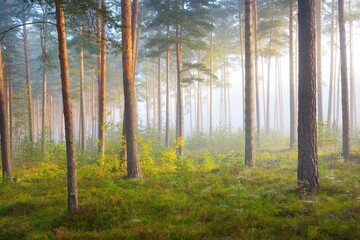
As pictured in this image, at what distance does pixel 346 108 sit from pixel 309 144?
6794mm

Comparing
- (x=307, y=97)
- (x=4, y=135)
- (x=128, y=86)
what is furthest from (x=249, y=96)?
(x=4, y=135)

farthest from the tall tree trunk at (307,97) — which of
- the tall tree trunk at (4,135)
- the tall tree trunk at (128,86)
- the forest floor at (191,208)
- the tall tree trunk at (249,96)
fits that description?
the tall tree trunk at (4,135)

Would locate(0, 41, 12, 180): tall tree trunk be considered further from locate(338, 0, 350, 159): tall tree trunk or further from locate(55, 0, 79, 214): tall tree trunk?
locate(338, 0, 350, 159): tall tree trunk

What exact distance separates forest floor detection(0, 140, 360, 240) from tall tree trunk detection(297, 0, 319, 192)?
64cm

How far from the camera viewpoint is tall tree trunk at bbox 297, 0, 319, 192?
756 cm

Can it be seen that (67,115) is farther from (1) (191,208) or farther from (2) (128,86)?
(1) (191,208)

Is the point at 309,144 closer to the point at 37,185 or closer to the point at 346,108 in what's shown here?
the point at 346,108

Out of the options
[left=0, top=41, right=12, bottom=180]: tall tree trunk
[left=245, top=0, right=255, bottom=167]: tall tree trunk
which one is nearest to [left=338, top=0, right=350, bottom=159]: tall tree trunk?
[left=245, top=0, right=255, bottom=167]: tall tree trunk

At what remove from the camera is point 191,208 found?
7.05 m

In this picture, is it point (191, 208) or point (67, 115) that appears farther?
point (191, 208)

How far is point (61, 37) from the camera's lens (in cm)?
685

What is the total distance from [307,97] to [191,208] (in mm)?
4533

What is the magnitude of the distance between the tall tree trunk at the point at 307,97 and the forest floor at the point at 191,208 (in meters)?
0.64

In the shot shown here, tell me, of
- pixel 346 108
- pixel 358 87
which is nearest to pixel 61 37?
pixel 346 108
